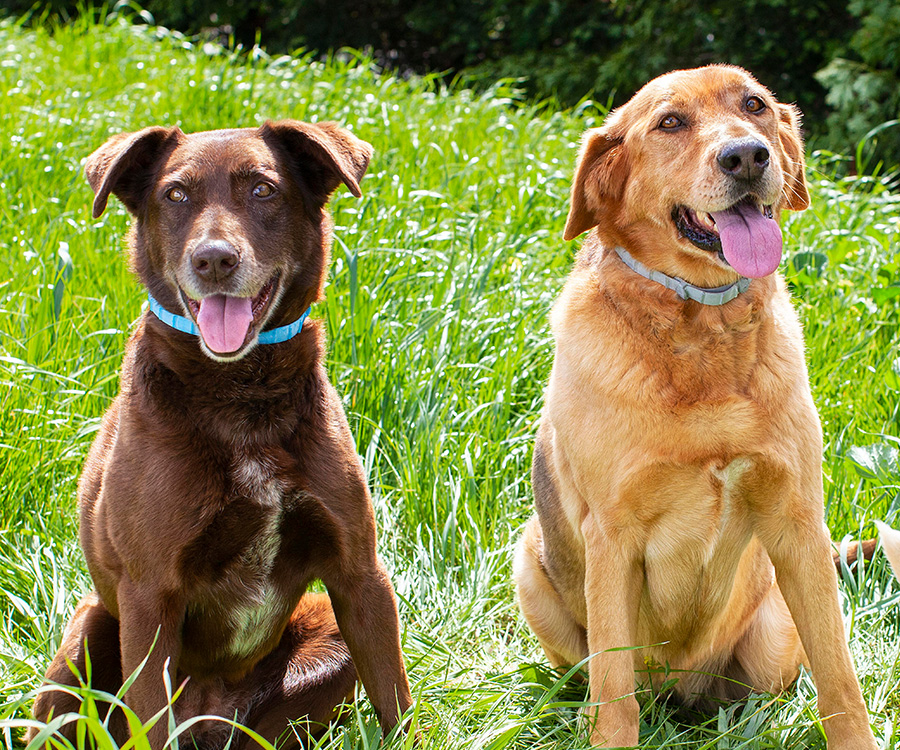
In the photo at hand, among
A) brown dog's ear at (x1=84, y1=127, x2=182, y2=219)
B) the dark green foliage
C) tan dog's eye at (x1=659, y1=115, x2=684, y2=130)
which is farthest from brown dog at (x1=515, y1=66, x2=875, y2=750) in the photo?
the dark green foliage

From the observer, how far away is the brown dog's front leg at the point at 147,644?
7.47 feet

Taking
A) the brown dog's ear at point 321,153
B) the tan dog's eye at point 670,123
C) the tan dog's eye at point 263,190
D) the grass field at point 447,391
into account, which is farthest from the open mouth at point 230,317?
the tan dog's eye at point 670,123

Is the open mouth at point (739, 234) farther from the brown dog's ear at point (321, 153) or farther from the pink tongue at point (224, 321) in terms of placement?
the pink tongue at point (224, 321)

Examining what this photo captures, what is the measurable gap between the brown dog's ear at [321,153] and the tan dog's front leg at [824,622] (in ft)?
4.62

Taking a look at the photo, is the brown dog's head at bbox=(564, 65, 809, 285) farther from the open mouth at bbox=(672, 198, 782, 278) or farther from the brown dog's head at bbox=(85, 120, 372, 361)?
the brown dog's head at bbox=(85, 120, 372, 361)

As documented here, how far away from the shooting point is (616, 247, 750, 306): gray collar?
Answer: 249 centimetres

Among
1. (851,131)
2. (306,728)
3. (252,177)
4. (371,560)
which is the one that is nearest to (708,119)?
(252,177)

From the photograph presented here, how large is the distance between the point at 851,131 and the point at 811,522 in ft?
21.3

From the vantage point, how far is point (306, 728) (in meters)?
2.65

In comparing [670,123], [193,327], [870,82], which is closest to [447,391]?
[193,327]

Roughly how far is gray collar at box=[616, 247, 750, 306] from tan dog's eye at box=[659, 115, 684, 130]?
0.37 meters

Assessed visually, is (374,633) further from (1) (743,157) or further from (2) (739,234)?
(1) (743,157)

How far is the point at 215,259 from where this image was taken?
233 cm

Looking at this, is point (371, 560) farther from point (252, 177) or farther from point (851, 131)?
point (851, 131)
